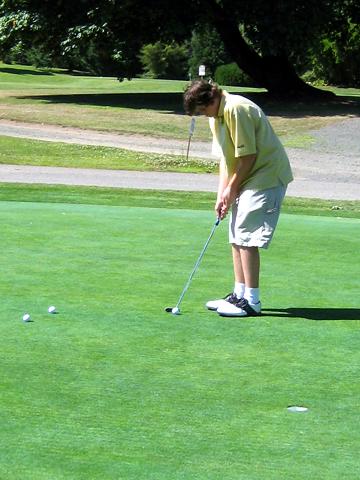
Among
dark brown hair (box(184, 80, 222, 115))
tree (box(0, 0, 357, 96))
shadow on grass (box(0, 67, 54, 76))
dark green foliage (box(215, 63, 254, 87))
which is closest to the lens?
dark brown hair (box(184, 80, 222, 115))

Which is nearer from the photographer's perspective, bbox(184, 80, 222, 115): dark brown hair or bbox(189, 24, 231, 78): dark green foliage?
bbox(184, 80, 222, 115): dark brown hair

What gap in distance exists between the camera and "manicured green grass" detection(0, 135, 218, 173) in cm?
2094

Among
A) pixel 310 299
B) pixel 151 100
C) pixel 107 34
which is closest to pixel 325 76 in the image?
pixel 151 100

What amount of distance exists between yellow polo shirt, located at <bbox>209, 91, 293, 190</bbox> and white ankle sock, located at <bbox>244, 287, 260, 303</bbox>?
0.68 metres

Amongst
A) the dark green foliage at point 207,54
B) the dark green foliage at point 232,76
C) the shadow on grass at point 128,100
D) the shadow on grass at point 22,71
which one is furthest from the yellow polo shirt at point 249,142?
the shadow on grass at point 22,71

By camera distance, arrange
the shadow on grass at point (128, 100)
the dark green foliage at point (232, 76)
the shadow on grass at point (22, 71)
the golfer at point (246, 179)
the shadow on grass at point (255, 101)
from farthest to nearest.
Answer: the shadow on grass at point (22, 71) < the dark green foliage at point (232, 76) < the shadow on grass at point (128, 100) < the shadow on grass at point (255, 101) < the golfer at point (246, 179)

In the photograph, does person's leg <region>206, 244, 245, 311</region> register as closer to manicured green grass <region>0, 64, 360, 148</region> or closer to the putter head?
the putter head

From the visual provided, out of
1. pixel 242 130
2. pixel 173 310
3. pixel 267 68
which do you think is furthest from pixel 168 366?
pixel 267 68

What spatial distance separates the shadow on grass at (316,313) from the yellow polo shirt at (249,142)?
2.84 ft

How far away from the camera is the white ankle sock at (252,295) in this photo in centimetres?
679

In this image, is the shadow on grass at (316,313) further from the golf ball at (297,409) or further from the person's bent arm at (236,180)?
the golf ball at (297,409)

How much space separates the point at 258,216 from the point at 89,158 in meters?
15.5

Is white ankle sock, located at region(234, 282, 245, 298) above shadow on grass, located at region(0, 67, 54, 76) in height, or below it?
above

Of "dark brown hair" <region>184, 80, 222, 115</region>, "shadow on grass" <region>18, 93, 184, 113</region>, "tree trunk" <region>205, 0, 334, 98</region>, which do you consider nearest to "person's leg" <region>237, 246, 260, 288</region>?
"dark brown hair" <region>184, 80, 222, 115</region>
